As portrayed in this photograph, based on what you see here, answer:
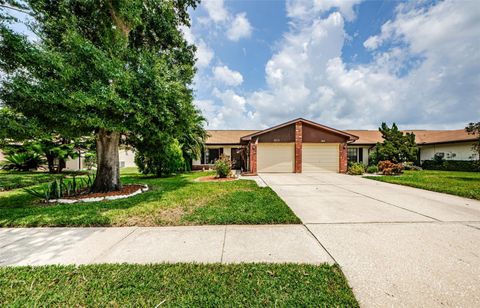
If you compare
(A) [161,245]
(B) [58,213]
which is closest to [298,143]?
(A) [161,245]

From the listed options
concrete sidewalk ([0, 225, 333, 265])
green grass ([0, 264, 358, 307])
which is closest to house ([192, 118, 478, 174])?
concrete sidewalk ([0, 225, 333, 265])

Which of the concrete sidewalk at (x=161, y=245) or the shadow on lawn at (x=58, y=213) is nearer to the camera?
the concrete sidewalk at (x=161, y=245)

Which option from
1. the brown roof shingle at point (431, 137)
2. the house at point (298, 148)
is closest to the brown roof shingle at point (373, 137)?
the brown roof shingle at point (431, 137)

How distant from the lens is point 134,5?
Result: 22.2 feet

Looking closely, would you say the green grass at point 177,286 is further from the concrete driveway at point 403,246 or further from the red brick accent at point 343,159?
the red brick accent at point 343,159

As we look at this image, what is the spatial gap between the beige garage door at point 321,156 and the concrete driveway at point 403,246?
973 cm

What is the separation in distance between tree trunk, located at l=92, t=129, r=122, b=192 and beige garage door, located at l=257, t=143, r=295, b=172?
10.3m

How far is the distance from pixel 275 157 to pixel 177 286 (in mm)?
14087

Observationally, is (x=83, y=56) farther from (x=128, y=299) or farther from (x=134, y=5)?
(x=128, y=299)

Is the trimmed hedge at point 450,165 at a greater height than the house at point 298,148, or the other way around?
the house at point 298,148

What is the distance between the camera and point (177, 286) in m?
2.23

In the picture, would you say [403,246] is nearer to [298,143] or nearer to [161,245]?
[161,245]

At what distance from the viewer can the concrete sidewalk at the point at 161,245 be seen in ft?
9.43

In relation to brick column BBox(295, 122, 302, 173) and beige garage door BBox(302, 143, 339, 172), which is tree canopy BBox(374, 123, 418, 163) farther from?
brick column BBox(295, 122, 302, 173)
